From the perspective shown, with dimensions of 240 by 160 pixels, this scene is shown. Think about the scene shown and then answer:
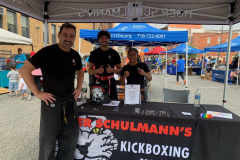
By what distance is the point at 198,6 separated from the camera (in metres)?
2.89

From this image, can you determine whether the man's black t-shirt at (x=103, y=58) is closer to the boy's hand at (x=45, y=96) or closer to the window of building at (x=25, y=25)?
the boy's hand at (x=45, y=96)

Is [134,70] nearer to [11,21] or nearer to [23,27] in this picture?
[11,21]

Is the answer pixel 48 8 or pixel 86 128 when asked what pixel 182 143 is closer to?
pixel 86 128

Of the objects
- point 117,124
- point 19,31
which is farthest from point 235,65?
point 19,31

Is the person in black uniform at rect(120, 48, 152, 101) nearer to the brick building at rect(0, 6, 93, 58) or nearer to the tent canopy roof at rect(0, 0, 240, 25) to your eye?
the tent canopy roof at rect(0, 0, 240, 25)

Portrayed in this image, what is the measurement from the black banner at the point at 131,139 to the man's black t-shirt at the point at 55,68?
0.50m

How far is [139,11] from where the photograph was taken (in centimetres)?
297

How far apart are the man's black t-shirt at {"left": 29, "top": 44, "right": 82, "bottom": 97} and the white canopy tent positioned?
1.58 metres

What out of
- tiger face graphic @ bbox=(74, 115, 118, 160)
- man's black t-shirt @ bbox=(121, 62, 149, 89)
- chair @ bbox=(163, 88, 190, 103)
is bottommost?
tiger face graphic @ bbox=(74, 115, 118, 160)

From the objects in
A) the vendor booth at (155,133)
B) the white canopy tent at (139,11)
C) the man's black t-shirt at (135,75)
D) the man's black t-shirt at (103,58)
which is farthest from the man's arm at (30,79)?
the white canopy tent at (139,11)

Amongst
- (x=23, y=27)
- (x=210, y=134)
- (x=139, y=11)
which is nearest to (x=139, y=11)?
(x=139, y=11)

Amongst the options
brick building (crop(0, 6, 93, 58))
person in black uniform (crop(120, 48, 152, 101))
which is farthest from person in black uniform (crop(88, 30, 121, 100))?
brick building (crop(0, 6, 93, 58))

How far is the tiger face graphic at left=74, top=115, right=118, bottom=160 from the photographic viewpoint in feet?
6.48

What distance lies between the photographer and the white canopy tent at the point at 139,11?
2812 millimetres
